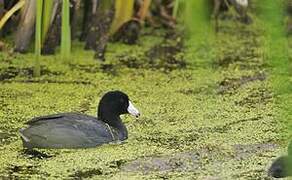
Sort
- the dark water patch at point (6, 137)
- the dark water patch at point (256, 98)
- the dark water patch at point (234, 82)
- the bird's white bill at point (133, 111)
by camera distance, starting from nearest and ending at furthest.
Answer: the dark water patch at point (6, 137), the bird's white bill at point (133, 111), the dark water patch at point (256, 98), the dark water patch at point (234, 82)

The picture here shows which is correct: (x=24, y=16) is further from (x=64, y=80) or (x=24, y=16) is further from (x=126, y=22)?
(x=126, y=22)

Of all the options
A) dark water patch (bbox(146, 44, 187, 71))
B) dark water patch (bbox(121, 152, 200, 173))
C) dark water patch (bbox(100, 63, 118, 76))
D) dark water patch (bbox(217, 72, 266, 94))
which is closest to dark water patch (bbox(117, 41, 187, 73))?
dark water patch (bbox(146, 44, 187, 71))

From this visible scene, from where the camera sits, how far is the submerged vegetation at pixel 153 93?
3.70 m

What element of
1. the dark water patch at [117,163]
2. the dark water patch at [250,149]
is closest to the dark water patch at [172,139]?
the dark water patch at [250,149]

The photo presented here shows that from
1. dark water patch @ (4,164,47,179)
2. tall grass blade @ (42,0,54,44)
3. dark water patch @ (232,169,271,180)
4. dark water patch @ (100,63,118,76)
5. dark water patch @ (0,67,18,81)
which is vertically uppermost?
tall grass blade @ (42,0,54,44)

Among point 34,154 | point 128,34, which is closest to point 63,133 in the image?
point 34,154

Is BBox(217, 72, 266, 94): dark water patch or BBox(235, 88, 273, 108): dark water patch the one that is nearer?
BBox(235, 88, 273, 108): dark water patch

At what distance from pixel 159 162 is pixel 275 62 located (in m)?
2.35

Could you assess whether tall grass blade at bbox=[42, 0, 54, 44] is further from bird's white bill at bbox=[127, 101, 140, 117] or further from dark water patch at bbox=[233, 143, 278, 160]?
dark water patch at bbox=[233, 143, 278, 160]

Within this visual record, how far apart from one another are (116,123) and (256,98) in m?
1.22

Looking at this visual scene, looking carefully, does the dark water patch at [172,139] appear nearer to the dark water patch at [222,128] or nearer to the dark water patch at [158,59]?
the dark water patch at [222,128]

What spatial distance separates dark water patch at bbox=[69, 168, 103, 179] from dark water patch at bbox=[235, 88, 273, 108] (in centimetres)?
158

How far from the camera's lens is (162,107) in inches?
190

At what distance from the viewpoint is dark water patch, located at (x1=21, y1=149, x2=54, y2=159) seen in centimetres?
380
